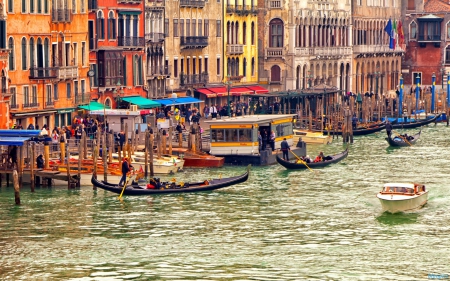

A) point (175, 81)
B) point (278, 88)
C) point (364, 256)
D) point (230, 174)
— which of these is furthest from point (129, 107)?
point (364, 256)

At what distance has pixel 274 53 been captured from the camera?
93562 mm

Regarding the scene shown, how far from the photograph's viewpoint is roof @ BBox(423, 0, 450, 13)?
115 metres

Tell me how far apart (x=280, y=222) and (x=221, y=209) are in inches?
127

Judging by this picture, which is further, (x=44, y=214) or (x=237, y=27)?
(x=237, y=27)

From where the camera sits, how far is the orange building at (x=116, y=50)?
235ft

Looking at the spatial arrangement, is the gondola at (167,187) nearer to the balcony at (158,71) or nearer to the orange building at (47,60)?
the orange building at (47,60)

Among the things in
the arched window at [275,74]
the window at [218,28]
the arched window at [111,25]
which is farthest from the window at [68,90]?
the arched window at [275,74]

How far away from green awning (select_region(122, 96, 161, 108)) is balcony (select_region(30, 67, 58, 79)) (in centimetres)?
712

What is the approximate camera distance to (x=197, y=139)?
62.6m

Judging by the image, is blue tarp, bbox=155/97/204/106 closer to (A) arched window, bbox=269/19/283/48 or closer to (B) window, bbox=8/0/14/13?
(B) window, bbox=8/0/14/13

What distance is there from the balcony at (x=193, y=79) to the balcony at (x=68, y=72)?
1296 centimetres

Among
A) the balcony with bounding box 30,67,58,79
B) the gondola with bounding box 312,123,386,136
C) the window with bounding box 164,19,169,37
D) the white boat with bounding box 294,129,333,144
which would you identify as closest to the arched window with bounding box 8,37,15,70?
the balcony with bounding box 30,67,58,79

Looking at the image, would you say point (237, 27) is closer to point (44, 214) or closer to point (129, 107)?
point (129, 107)

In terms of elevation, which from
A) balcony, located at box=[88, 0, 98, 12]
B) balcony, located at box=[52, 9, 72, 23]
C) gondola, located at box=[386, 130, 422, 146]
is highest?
balcony, located at box=[88, 0, 98, 12]
